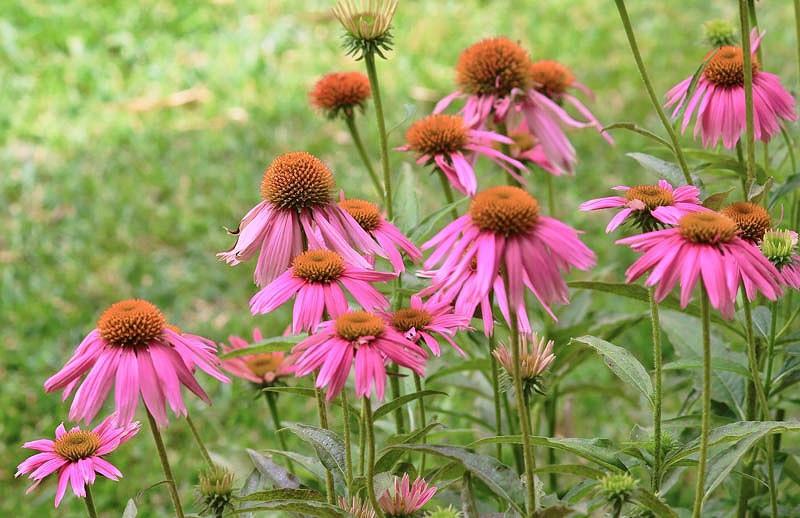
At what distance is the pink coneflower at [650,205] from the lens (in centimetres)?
106

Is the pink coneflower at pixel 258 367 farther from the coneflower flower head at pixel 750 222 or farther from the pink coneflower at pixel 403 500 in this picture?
the coneflower flower head at pixel 750 222

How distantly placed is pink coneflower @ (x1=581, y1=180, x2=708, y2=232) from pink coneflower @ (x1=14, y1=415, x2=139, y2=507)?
0.56m

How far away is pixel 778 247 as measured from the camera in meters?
1.10

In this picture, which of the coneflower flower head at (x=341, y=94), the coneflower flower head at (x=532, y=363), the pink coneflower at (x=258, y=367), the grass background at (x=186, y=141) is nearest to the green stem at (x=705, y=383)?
the coneflower flower head at (x=532, y=363)

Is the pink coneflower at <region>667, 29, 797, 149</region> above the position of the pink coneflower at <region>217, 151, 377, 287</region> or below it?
above

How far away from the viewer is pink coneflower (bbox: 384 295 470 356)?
1.12 metres

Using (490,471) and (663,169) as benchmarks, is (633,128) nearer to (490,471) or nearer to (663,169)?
(663,169)

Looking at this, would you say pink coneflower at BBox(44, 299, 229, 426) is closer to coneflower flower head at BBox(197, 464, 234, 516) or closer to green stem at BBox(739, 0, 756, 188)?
coneflower flower head at BBox(197, 464, 234, 516)

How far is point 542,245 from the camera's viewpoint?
942 millimetres

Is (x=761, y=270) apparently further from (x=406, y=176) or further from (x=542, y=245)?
(x=406, y=176)

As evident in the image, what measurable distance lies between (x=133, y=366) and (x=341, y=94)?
743 millimetres

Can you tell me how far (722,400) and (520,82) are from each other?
55 cm

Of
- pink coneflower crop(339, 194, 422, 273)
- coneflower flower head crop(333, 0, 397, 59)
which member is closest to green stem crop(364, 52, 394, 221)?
coneflower flower head crop(333, 0, 397, 59)

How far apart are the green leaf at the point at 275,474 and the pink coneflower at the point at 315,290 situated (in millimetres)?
235
